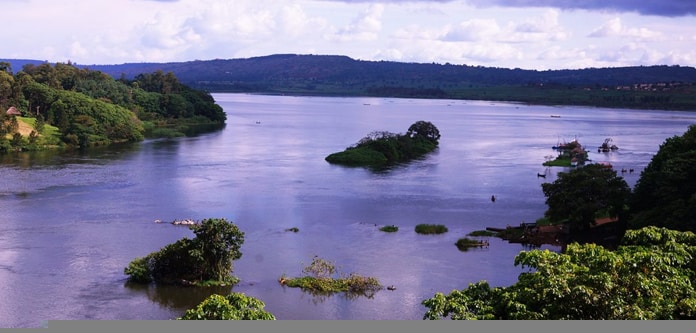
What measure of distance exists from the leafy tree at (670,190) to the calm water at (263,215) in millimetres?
5167

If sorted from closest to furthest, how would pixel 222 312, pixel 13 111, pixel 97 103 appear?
pixel 222 312 < pixel 13 111 < pixel 97 103

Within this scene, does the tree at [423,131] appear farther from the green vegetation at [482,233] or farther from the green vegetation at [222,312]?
the green vegetation at [222,312]

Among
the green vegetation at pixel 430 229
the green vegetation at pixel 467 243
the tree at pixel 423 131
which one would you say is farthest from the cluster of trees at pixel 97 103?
the green vegetation at pixel 467 243

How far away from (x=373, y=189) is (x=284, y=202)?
6.71 meters

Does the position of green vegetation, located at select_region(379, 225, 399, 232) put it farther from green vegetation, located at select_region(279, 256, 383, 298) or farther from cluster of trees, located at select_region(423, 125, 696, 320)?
cluster of trees, located at select_region(423, 125, 696, 320)

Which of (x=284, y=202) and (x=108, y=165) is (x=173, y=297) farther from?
(x=108, y=165)

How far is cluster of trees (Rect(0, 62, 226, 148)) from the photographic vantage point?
220 ft

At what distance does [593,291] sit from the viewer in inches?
472

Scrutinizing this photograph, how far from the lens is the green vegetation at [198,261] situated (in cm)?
2581

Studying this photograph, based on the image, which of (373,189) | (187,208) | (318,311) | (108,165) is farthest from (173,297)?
(108,165)

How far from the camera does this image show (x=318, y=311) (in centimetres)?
2341

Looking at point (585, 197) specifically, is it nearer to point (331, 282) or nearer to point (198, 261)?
point (331, 282)

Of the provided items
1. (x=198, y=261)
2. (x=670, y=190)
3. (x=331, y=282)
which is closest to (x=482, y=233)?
(x=670, y=190)

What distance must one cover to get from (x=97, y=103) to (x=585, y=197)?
4998cm
